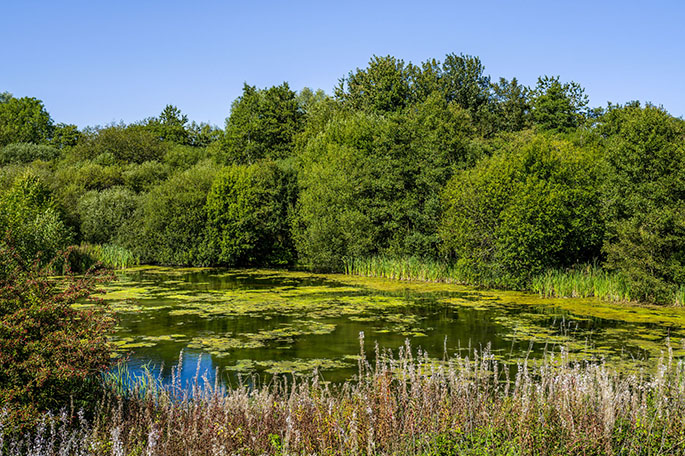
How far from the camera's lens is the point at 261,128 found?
54219 millimetres

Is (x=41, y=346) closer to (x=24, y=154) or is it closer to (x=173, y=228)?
(x=173, y=228)

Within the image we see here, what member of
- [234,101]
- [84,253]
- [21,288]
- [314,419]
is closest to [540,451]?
[314,419]

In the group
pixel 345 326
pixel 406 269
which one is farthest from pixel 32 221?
pixel 345 326

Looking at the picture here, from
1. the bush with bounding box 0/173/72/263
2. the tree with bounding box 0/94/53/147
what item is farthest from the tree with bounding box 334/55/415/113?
the tree with bounding box 0/94/53/147

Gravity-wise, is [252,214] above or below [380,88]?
below

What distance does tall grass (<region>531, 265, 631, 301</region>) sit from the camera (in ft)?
62.2

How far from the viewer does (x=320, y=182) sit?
32.6 meters

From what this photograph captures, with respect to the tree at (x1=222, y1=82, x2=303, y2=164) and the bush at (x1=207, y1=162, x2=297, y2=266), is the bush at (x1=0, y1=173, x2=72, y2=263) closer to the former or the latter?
the bush at (x1=207, y1=162, x2=297, y2=266)

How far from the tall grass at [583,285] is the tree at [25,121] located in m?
70.2

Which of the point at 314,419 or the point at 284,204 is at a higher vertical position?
the point at 284,204

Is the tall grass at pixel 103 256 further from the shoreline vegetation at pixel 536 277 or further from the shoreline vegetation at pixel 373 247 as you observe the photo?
the shoreline vegetation at pixel 536 277

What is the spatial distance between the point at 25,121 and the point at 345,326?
250 ft

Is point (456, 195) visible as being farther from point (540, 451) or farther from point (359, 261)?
point (540, 451)

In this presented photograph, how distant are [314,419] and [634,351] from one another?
28.9 feet
